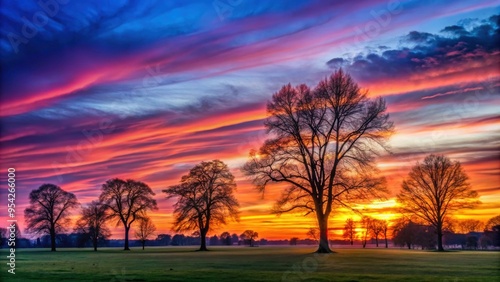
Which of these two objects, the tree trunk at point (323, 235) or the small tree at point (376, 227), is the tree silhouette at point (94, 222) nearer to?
the tree trunk at point (323, 235)

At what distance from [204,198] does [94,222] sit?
3726 cm

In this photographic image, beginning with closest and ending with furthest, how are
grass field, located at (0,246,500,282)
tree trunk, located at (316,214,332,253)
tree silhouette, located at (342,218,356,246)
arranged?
grass field, located at (0,246,500,282)
tree trunk, located at (316,214,332,253)
tree silhouette, located at (342,218,356,246)

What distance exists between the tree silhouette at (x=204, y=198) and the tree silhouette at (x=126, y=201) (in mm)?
15145

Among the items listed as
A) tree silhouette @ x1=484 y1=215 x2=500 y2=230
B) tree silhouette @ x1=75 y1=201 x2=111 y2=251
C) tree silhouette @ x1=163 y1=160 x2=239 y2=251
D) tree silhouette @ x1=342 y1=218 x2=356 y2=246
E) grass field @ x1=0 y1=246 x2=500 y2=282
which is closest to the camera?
grass field @ x1=0 y1=246 x2=500 y2=282

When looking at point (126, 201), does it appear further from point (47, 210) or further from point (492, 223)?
point (492, 223)

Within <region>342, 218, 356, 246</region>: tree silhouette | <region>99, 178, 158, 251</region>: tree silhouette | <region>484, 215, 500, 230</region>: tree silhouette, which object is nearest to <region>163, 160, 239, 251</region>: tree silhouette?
<region>99, 178, 158, 251</region>: tree silhouette

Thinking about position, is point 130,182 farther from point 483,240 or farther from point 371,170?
point 483,240

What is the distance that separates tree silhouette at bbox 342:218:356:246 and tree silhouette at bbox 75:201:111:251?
75.1 metres

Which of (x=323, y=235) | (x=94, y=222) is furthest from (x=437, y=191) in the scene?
(x=94, y=222)

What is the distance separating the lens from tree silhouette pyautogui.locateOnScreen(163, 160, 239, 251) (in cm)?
8312

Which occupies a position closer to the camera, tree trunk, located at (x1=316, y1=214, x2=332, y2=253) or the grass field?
the grass field

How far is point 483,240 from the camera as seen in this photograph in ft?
466

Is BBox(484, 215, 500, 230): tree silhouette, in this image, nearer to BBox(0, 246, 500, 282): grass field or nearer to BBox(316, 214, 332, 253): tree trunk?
BBox(316, 214, 332, 253): tree trunk

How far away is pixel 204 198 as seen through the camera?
8344 cm
